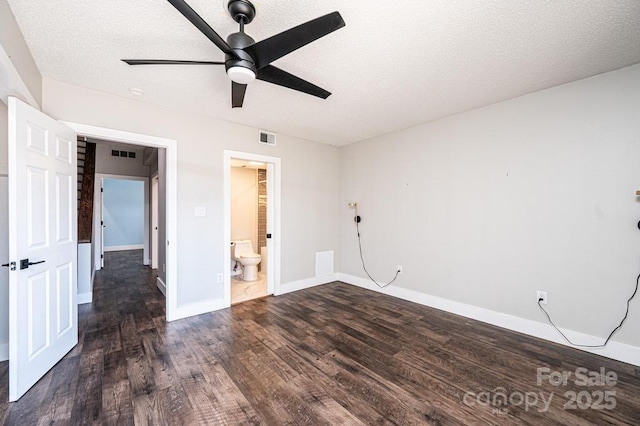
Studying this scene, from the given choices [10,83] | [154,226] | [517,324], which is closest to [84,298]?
[154,226]

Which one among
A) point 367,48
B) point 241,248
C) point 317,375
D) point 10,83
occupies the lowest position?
point 317,375

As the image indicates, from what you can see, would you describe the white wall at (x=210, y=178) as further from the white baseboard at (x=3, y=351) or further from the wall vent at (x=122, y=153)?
the wall vent at (x=122, y=153)

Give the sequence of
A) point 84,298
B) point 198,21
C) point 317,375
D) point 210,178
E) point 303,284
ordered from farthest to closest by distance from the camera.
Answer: point 303,284
point 84,298
point 210,178
point 317,375
point 198,21

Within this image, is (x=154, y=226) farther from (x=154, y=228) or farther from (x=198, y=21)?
(x=198, y=21)

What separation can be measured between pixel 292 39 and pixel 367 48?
0.81 metres

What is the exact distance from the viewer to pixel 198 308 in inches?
134

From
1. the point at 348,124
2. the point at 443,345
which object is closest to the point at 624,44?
the point at 348,124

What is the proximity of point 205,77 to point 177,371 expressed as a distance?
8.54 ft

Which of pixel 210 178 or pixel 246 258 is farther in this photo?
pixel 246 258

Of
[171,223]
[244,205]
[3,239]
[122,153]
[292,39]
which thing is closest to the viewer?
[292,39]

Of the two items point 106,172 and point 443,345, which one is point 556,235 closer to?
point 443,345

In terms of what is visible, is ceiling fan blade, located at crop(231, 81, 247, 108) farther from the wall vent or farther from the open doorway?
the wall vent

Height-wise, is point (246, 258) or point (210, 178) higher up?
point (210, 178)

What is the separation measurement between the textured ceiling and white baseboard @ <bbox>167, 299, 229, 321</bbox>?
248cm
